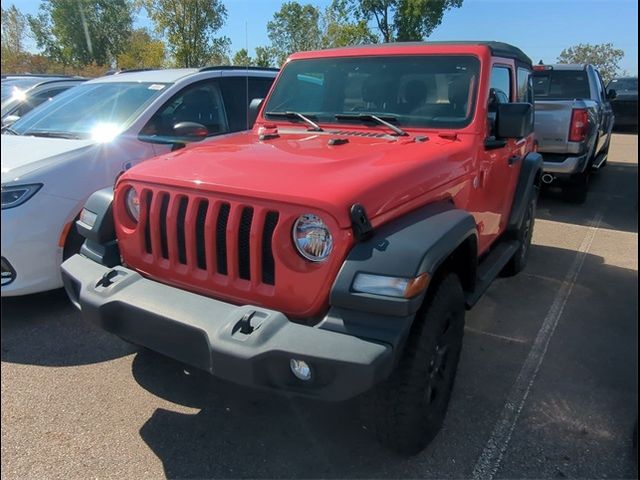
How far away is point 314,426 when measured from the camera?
8.58ft

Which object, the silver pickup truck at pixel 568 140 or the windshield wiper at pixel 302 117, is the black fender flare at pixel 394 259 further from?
the silver pickup truck at pixel 568 140

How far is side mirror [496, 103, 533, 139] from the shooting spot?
10.3 feet

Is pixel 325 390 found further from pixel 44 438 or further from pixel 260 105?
pixel 260 105

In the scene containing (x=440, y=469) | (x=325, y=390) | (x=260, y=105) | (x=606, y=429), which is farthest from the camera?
(x=260, y=105)

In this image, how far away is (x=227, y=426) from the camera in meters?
2.59

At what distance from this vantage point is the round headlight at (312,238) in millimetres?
2088

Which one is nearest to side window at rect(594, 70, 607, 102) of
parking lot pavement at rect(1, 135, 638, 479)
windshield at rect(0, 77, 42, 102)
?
parking lot pavement at rect(1, 135, 638, 479)

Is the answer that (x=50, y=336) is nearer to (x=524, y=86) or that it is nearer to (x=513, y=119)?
(x=513, y=119)

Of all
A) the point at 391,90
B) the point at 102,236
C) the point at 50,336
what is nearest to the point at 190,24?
the point at 391,90

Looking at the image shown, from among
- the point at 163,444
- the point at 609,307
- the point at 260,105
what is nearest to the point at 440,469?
the point at 163,444

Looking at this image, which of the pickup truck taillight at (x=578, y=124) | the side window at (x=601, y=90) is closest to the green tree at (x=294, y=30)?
the pickup truck taillight at (x=578, y=124)

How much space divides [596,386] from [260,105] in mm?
3003

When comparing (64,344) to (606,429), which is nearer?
(606,429)

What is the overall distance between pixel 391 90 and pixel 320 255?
168 centimetres
